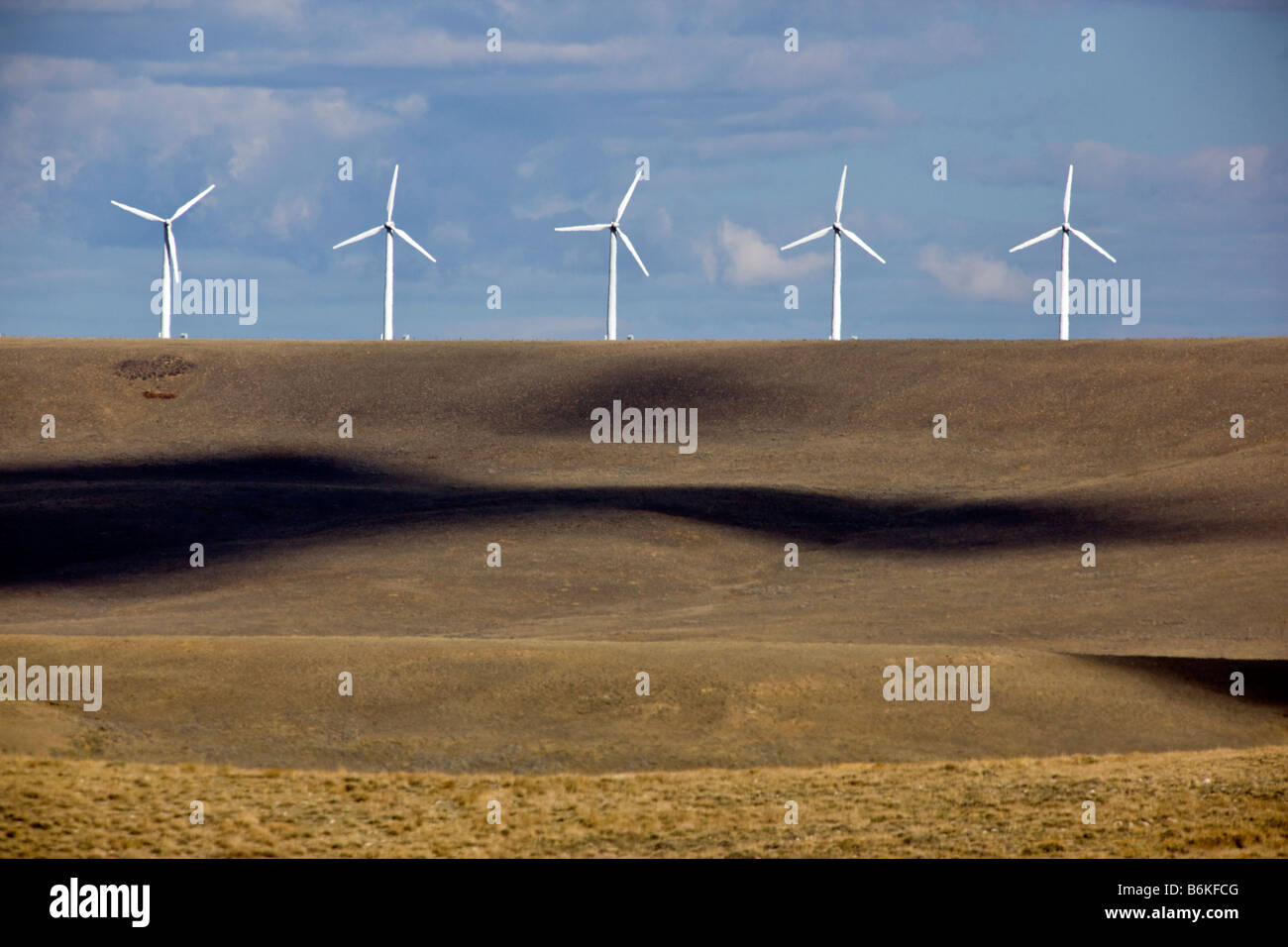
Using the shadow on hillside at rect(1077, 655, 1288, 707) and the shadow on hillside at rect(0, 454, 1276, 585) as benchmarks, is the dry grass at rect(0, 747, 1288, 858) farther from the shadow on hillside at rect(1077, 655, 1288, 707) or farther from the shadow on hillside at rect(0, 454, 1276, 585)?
the shadow on hillside at rect(0, 454, 1276, 585)

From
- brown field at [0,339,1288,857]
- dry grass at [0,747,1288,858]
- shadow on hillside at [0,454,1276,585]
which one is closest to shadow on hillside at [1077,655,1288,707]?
brown field at [0,339,1288,857]

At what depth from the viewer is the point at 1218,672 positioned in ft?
131

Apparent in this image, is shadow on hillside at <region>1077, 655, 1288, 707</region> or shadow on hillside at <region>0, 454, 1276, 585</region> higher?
shadow on hillside at <region>0, 454, 1276, 585</region>

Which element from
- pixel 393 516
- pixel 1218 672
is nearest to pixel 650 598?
pixel 393 516

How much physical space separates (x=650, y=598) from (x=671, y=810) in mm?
26349

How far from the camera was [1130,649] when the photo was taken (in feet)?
141

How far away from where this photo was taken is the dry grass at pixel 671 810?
2447 centimetres

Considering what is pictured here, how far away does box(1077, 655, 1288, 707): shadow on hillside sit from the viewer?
38812mm

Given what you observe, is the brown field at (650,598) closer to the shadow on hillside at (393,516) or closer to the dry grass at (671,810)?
the dry grass at (671,810)

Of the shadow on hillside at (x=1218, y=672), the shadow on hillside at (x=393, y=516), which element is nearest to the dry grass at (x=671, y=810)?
the shadow on hillside at (x=1218, y=672)

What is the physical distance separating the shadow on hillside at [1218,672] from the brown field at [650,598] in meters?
0.14

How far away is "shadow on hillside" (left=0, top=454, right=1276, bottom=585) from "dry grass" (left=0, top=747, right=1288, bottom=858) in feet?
103
